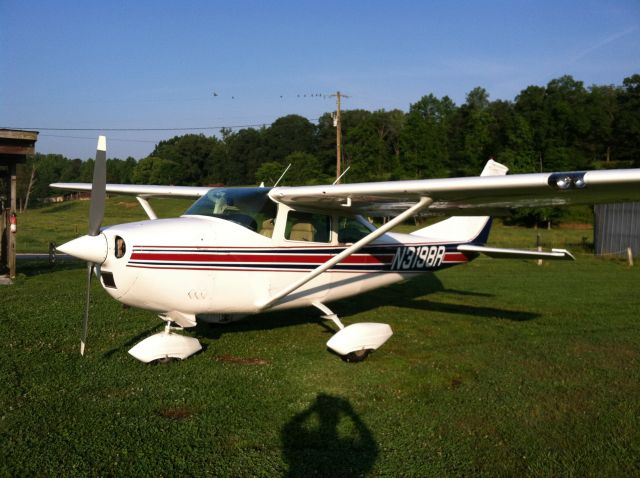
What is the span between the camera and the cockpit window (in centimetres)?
634

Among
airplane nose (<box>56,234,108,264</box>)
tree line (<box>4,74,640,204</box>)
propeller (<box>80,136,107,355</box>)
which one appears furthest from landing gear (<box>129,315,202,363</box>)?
tree line (<box>4,74,640,204</box>)

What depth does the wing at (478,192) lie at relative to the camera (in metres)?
4.71

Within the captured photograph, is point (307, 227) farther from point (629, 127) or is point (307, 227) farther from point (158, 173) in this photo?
point (158, 173)

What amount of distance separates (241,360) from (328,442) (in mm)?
2485

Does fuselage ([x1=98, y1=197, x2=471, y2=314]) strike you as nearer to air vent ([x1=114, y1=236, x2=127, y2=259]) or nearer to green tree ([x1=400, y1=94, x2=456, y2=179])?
air vent ([x1=114, y1=236, x2=127, y2=259])

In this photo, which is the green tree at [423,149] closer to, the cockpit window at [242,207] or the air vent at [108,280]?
the cockpit window at [242,207]

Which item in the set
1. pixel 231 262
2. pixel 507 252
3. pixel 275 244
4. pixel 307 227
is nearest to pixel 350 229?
pixel 307 227

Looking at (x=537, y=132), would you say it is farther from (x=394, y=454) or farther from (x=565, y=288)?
(x=394, y=454)

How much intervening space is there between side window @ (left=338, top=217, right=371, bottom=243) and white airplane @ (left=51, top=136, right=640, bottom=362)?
0.06ft

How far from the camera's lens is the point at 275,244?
21.5 feet

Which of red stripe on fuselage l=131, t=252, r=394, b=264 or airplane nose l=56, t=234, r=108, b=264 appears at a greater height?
airplane nose l=56, t=234, r=108, b=264

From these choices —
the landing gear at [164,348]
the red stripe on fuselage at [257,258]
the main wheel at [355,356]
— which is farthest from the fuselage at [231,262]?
the main wheel at [355,356]

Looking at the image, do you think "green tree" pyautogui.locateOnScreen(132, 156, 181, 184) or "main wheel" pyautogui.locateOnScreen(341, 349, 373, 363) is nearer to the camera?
"main wheel" pyautogui.locateOnScreen(341, 349, 373, 363)

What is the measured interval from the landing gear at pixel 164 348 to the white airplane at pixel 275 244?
0.01 meters
